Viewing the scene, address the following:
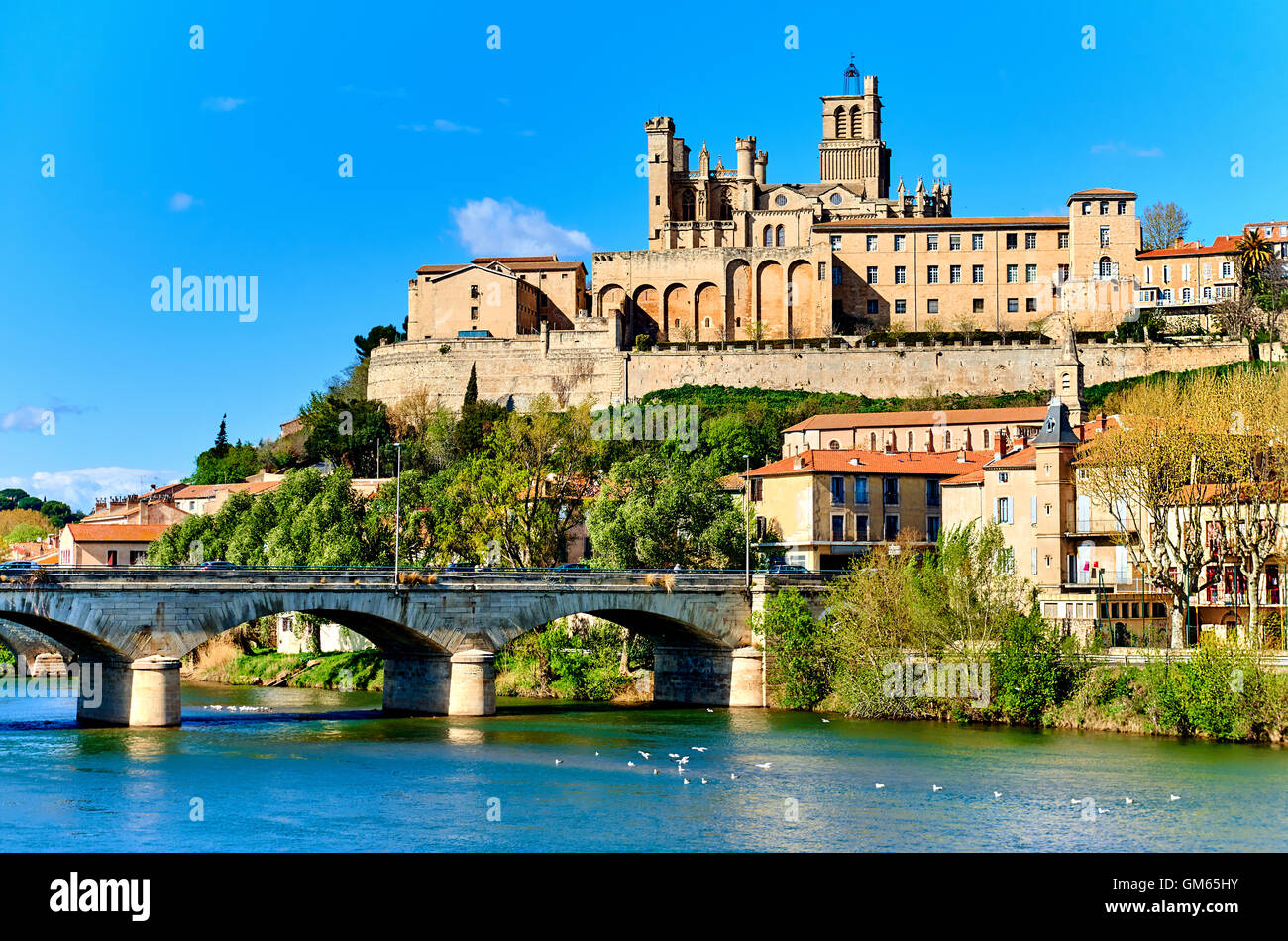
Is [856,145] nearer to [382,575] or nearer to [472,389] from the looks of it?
[472,389]

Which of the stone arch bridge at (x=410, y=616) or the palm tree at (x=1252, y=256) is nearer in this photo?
the stone arch bridge at (x=410, y=616)

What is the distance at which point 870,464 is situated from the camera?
72.2 metres

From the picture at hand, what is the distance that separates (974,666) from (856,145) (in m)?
90.5

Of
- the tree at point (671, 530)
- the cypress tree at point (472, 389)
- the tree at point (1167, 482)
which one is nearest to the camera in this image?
the tree at point (1167, 482)

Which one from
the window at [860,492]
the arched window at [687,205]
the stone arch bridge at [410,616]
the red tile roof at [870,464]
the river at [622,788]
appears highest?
the arched window at [687,205]

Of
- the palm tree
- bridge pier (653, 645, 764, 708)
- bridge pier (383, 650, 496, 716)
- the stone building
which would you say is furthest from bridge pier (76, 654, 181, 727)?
the palm tree

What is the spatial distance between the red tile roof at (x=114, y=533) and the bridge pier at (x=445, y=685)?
4195 cm

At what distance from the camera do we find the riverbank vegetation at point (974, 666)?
44000 millimetres

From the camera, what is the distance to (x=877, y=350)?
108 metres

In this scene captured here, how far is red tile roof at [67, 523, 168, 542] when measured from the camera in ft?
300

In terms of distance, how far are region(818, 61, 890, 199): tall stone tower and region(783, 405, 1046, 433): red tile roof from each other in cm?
4579

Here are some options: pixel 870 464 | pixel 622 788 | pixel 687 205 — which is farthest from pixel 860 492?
pixel 687 205

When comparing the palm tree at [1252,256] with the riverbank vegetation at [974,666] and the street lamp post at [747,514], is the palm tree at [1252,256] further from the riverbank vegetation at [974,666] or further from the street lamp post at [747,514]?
the riverbank vegetation at [974,666]

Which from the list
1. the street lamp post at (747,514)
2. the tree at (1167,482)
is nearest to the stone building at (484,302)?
→ the street lamp post at (747,514)
